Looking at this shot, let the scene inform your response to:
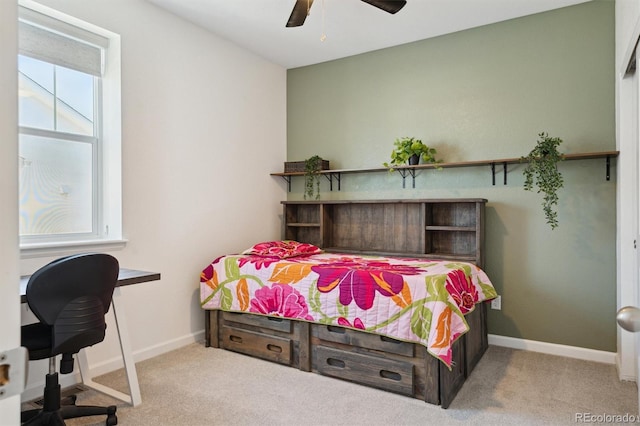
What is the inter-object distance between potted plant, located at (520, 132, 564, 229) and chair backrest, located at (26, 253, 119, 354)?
2.89m

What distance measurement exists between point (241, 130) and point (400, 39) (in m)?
1.70

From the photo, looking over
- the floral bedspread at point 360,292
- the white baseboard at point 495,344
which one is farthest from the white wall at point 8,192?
the white baseboard at point 495,344

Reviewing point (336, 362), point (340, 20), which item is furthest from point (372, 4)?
point (336, 362)

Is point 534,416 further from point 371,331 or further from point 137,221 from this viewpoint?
point 137,221

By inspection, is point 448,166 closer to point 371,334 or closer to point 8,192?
point 371,334

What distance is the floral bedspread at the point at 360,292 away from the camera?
243 centimetres

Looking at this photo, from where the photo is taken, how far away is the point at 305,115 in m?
4.54

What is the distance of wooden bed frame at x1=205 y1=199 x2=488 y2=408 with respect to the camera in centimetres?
253

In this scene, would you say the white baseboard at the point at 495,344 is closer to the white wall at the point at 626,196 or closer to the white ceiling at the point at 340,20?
the white wall at the point at 626,196

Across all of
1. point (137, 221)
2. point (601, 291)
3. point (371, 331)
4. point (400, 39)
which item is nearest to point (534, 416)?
point (371, 331)

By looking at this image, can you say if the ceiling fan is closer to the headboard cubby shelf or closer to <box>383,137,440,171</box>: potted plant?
<box>383,137,440,171</box>: potted plant

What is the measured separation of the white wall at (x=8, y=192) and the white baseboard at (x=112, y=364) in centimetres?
215

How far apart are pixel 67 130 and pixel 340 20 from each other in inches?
87.7

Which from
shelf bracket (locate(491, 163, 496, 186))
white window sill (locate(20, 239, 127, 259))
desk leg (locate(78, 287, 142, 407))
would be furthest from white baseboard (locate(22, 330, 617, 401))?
shelf bracket (locate(491, 163, 496, 186))
